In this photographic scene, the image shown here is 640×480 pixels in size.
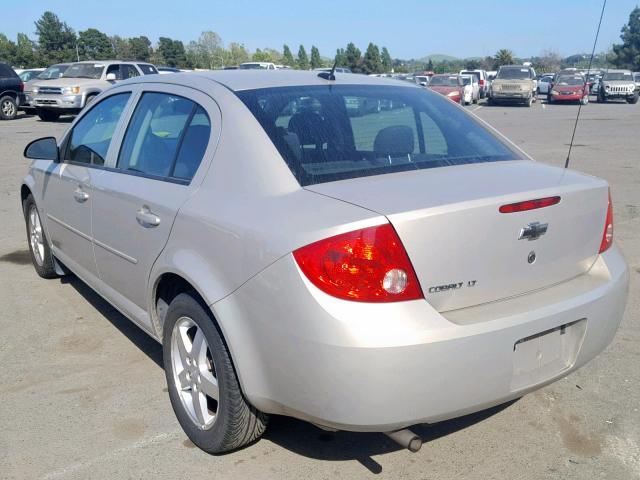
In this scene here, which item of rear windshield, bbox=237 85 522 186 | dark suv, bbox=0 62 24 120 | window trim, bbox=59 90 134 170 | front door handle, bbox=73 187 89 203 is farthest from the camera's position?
dark suv, bbox=0 62 24 120

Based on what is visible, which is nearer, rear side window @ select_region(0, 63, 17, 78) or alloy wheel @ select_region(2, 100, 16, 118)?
rear side window @ select_region(0, 63, 17, 78)

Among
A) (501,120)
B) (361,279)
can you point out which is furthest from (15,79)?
(361,279)

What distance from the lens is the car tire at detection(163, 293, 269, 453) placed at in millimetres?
2867

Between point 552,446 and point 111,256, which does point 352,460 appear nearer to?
point 552,446

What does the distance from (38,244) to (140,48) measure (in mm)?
72825

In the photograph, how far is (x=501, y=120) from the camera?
23594 mm

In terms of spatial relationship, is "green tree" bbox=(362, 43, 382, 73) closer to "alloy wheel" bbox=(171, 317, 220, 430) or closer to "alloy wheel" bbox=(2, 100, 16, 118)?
"alloy wheel" bbox=(2, 100, 16, 118)

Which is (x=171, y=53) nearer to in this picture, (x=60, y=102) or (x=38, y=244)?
(x=60, y=102)

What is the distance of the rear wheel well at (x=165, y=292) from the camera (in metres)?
3.19

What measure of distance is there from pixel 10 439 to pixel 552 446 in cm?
257

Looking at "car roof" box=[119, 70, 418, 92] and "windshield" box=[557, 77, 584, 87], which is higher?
"car roof" box=[119, 70, 418, 92]

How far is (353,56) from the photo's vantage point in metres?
77.1

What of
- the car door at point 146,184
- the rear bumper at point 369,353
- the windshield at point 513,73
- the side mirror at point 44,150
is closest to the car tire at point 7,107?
the side mirror at point 44,150

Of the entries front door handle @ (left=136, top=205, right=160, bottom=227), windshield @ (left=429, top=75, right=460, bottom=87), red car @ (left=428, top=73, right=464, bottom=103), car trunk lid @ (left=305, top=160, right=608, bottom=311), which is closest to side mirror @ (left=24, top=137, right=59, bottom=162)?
front door handle @ (left=136, top=205, right=160, bottom=227)
